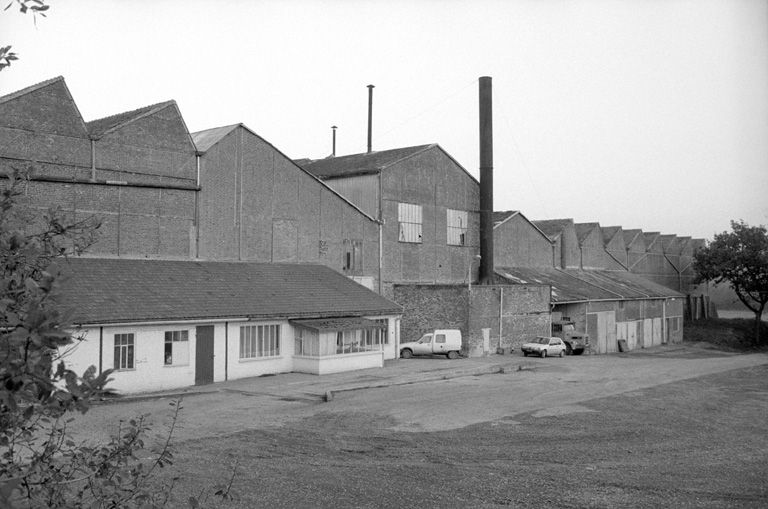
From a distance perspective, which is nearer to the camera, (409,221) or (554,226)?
(409,221)

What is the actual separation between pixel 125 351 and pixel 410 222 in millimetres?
21556

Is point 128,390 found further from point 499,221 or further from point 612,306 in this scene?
point 612,306

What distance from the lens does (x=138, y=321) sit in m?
26.3

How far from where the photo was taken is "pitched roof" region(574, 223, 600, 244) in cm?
6603

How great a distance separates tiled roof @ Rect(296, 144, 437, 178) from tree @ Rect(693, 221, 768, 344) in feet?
121

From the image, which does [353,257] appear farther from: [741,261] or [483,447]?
[741,261]

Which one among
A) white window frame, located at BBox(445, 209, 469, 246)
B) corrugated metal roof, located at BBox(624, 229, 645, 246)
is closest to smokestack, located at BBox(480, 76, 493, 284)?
white window frame, located at BBox(445, 209, 469, 246)

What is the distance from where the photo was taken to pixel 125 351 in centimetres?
2636

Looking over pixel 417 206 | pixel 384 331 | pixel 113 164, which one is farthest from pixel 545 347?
pixel 113 164

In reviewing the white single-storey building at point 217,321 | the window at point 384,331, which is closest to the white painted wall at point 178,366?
the white single-storey building at point 217,321

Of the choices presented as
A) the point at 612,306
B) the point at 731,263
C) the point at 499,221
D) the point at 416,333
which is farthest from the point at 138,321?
the point at 731,263

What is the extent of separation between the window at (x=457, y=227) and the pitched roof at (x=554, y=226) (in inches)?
593

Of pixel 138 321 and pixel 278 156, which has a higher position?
pixel 278 156

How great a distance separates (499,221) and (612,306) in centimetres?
1051
